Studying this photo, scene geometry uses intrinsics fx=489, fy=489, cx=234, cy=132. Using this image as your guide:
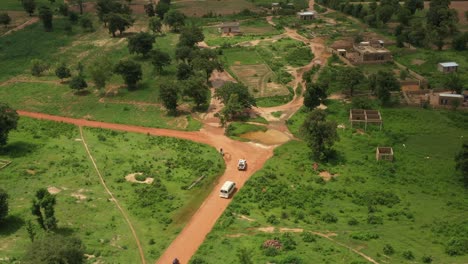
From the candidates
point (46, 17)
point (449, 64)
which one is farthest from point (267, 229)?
point (46, 17)

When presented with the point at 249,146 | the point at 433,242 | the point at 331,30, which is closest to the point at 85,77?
the point at 249,146

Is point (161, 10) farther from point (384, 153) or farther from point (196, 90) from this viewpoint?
point (384, 153)

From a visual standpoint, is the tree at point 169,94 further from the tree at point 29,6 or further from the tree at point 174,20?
the tree at point 29,6

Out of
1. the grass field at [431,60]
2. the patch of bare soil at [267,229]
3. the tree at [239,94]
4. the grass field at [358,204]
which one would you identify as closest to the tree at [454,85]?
the grass field at [431,60]

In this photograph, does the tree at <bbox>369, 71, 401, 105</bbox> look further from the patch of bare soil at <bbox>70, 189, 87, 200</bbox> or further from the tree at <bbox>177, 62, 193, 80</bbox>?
the patch of bare soil at <bbox>70, 189, 87, 200</bbox>

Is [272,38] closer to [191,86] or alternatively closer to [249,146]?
[191,86]

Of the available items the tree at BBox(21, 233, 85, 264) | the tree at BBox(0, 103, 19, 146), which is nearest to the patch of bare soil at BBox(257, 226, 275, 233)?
the tree at BBox(21, 233, 85, 264)
